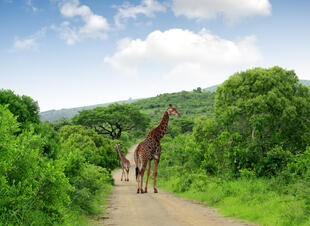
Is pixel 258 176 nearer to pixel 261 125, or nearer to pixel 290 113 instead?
pixel 261 125

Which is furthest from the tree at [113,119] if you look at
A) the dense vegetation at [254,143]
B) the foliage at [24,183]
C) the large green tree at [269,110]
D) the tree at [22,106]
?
the foliage at [24,183]

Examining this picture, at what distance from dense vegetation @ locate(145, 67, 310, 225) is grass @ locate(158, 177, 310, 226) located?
0.13 ft

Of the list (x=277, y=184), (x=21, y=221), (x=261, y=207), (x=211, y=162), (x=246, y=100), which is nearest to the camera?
(x=21, y=221)

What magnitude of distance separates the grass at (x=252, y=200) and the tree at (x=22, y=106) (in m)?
6.86

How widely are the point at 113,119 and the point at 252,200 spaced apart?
35670mm

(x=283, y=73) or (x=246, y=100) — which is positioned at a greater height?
(x=283, y=73)

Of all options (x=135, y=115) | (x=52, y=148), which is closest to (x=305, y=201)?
(x=52, y=148)

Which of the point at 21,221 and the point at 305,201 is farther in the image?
the point at 305,201

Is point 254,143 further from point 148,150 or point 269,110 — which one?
point 148,150

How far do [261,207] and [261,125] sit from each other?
19.0ft

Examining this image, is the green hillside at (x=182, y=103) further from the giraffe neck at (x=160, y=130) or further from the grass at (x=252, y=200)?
the grass at (x=252, y=200)

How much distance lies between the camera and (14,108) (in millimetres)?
A: 9062

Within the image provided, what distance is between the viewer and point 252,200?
11.6 meters

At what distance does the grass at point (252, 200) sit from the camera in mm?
8711
